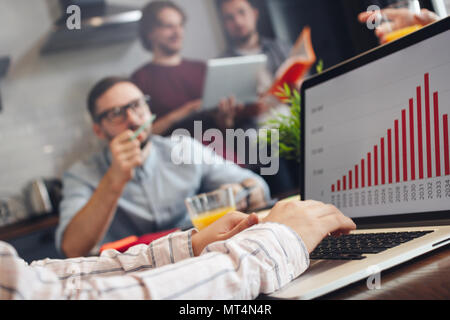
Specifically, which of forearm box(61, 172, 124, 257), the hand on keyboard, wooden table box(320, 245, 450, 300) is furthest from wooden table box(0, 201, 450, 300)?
forearm box(61, 172, 124, 257)

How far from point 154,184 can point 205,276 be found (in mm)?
1909

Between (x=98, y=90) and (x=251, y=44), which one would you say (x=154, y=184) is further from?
(x=251, y=44)

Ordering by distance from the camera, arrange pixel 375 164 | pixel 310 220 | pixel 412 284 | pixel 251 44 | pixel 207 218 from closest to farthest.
Answer: pixel 412 284 < pixel 310 220 < pixel 375 164 < pixel 207 218 < pixel 251 44

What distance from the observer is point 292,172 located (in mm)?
2812

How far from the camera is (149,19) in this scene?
8.64 feet

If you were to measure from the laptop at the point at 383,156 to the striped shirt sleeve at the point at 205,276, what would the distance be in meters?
0.03

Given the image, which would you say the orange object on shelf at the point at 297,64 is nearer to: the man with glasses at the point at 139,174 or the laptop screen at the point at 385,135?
the man with glasses at the point at 139,174

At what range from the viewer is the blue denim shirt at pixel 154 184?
2303 millimetres

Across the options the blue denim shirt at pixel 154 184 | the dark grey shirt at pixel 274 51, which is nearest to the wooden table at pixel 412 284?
the blue denim shirt at pixel 154 184

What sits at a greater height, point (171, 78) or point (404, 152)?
point (171, 78)

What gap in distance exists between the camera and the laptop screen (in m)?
0.69

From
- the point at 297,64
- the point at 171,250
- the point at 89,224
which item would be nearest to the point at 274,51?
the point at 297,64

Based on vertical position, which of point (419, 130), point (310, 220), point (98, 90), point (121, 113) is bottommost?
point (310, 220)

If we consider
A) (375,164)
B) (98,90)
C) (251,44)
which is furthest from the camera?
(251,44)
